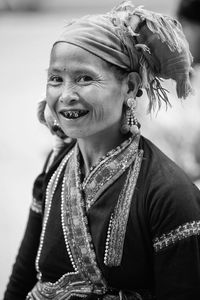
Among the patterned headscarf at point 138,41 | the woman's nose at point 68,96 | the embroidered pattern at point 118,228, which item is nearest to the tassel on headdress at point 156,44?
the patterned headscarf at point 138,41

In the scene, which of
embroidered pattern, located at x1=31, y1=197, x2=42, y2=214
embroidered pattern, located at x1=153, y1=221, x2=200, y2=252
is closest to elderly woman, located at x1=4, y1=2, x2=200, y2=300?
embroidered pattern, located at x1=153, y1=221, x2=200, y2=252

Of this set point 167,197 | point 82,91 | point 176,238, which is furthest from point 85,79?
point 176,238

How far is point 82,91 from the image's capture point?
1.55 meters

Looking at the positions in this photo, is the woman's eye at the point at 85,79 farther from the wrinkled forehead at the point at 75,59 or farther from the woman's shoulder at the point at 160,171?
the woman's shoulder at the point at 160,171

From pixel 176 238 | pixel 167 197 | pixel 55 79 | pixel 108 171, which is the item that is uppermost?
pixel 55 79

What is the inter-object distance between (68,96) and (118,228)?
39 cm

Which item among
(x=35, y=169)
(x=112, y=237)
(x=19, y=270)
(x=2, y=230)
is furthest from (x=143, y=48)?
(x=35, y=169)

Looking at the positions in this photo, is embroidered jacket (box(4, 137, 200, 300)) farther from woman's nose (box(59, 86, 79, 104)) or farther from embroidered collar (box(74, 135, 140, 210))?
woman's nose (box(59, 86, 79, 104))

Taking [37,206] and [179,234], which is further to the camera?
[37,206]

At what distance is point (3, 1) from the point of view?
9117 mm

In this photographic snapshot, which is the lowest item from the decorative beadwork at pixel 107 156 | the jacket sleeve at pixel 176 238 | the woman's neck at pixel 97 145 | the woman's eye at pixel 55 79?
the jacket sleeve at pixel 176 238

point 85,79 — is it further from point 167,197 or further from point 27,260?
point 27,260

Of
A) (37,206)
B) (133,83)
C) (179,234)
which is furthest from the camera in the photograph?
(37,206)

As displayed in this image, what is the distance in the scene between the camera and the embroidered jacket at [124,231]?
4.99ft
